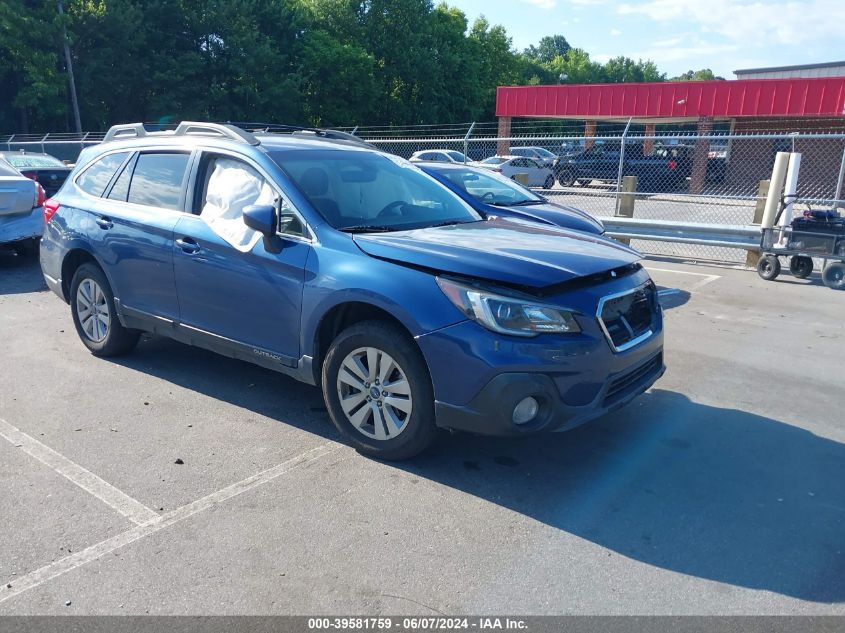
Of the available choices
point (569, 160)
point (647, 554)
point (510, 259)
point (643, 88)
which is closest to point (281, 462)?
point (510, 259)

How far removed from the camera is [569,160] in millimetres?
23609

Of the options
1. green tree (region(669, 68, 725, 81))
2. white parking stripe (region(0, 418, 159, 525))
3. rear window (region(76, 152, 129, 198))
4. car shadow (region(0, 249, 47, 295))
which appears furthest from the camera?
green tree (region(669, 68, 725, 81))

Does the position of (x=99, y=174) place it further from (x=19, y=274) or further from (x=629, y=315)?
(x=19, y=274)

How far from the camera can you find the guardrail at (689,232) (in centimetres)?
1016

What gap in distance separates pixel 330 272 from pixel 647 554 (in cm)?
222

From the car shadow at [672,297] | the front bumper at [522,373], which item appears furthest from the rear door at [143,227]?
the car shadow at [672,297]

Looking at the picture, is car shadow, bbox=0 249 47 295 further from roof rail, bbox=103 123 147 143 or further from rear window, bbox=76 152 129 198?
roof rail, bbox=103 123 147 143

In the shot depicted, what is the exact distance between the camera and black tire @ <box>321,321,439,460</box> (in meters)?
3.84

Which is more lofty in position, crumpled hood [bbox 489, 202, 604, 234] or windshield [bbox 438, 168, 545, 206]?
windshield [bbox 438, 168, 545, 206]

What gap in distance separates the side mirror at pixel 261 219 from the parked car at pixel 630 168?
1861cm

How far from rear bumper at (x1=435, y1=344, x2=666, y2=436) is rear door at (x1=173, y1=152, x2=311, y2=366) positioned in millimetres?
1231

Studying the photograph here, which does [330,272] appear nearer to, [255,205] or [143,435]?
[255,205]

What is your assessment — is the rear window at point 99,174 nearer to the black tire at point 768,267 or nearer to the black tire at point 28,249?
the black tire at point 28,249

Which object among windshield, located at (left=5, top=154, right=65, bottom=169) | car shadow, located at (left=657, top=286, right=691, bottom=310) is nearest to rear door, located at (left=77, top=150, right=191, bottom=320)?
car shadow, located at (left=657, top=286, right=691, bottom=310)
